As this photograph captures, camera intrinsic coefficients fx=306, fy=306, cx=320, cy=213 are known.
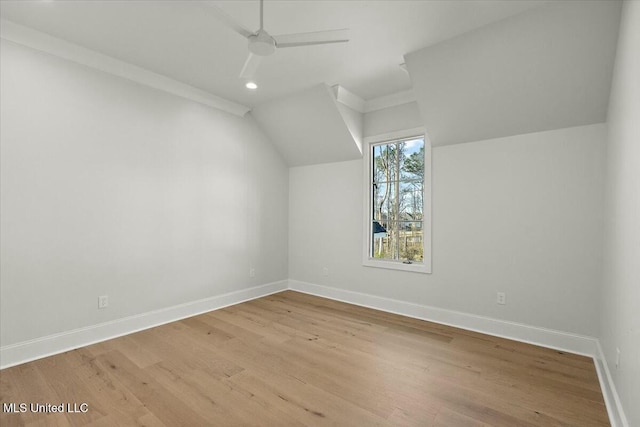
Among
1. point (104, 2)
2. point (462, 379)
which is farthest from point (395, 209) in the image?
point (104, 2)

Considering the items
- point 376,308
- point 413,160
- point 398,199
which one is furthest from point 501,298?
point 413,160

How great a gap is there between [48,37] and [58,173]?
3.79ft

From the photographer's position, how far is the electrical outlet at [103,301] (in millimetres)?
2960

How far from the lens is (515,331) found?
3.03 metres

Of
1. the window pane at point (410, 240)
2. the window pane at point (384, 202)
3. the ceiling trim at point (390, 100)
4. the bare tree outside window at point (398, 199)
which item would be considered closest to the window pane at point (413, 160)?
the bare tree outside window at point (398, 199)

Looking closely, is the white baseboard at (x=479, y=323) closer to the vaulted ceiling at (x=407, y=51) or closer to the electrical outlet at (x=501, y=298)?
the electrical outlet at (x=501, y=298)

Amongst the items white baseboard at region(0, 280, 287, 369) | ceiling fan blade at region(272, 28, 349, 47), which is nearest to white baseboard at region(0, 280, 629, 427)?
white baseboard at region(0, 280, 287, 369)

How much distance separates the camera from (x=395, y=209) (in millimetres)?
4098

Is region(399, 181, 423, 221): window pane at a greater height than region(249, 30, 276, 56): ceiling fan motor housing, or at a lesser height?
lesser

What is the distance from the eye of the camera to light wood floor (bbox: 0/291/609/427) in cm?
186

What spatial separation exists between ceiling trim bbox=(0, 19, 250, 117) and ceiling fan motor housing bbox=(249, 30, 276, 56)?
190 centimetres

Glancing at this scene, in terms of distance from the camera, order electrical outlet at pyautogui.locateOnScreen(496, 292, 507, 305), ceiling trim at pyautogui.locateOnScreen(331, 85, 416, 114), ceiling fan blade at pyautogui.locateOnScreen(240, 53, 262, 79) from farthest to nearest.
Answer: ceiling trim at pyautogui.locateOnScreen(331, 85, 416, 114) → electrical outlet at pyautogui.locateOnScreen(496, 292, 507, 305) → ceiling fan blade at pyautogui.locateOnScreen(240, 53, 262, 79)

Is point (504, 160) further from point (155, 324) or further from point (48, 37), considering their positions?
point (48, 37)

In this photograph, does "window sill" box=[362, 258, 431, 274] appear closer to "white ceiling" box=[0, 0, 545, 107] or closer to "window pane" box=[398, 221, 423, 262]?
"window pane" box=[398, 221, 423, 262]
